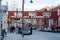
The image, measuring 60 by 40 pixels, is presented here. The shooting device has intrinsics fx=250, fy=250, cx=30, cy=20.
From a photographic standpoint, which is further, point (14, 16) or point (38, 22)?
point (38, 22)

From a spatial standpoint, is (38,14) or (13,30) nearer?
(13,30)

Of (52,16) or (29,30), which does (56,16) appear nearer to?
(52,16)

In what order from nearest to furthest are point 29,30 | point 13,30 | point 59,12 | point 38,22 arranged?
point 29,30
point 13,30
point 59,12
point 38,22

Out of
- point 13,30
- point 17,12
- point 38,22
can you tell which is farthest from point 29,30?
point 38,22

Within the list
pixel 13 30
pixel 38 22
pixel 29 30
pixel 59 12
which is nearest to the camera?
pixel 29 30

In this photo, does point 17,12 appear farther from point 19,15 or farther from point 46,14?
point 46,14

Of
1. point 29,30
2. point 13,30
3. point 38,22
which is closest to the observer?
point 29,30

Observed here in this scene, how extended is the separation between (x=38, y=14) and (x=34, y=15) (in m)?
1.24

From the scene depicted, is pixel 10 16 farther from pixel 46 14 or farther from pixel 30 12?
pixel 46 14

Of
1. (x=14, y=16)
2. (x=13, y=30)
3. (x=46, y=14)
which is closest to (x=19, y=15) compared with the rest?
(x=14, y=16)

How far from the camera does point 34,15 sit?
228 feet

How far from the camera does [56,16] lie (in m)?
69.2

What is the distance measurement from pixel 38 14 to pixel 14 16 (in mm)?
6970

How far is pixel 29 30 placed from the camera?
134 ft
